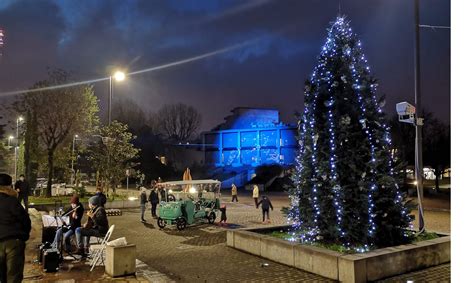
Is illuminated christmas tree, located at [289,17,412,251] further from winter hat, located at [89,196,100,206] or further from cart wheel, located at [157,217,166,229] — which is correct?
cart wheel, located at [157,217,166,229]

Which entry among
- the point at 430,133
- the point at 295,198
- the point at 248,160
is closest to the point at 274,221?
the point at 295,198

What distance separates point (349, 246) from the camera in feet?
30.8

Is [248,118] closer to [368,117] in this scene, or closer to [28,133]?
[28,133]

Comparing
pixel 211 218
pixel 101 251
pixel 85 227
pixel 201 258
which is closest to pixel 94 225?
pixel 85 227

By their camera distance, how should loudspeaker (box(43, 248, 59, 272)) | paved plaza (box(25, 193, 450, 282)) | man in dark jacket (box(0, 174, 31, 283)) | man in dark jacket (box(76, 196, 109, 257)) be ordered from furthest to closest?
man in dark jacket (box(76, 196, 109, 257)), loudspeaker (box(43, 248, 59, 272)), paved plaza (box(25, 193, 450, 282)), man in dark jacket (box(0, 174, 31, 283))

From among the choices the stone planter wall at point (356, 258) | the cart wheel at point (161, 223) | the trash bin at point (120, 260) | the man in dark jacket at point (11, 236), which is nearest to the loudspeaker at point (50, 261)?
the trash bin at point (120, 260)

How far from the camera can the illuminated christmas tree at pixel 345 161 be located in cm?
946

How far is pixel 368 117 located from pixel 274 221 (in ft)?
32.6

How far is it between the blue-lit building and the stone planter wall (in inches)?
1911

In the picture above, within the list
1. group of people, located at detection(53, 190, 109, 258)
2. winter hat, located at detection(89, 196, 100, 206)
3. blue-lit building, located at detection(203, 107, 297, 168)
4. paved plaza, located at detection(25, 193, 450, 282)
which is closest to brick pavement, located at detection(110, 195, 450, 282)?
paved plaza, located at detection(25, 193, 450, 282)

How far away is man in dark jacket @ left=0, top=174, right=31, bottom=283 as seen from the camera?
5895 millimetres

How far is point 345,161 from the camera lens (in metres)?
9.75

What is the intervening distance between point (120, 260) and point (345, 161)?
17.9 feet

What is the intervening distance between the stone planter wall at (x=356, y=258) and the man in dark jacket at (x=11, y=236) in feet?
18.2
